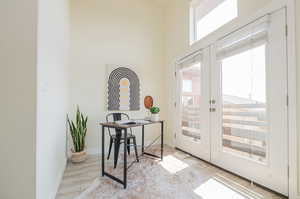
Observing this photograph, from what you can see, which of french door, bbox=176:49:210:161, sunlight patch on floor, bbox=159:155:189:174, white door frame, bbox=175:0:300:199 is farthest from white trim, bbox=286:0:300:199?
sunlight patch on floor, bbox=159:155:189:174

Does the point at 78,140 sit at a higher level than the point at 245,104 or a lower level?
lower

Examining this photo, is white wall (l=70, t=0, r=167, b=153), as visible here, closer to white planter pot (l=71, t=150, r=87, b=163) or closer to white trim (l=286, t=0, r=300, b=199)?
white planter pot (l=71, t=150, r=87, b=163)

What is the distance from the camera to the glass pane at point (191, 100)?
291 cm

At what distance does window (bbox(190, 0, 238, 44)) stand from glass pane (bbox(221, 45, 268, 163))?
679 mm

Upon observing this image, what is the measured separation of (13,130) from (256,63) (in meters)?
2.60

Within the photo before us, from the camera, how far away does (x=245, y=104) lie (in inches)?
80.4

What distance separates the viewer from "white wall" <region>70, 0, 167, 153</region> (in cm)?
313

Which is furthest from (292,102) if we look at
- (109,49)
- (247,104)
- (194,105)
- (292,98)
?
(109,49)

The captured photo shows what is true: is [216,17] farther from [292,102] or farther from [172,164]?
[172,164]

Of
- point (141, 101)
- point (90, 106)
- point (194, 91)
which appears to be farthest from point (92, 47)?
point (194, 91)

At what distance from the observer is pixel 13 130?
1.14m

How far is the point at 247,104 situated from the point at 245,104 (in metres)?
0.03

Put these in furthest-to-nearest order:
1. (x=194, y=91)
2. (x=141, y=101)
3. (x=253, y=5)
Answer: (x=141, y=101) < (x=194, y=91) < (x=253, y=5)

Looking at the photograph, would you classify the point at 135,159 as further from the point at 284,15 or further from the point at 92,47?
the point at 284,15
